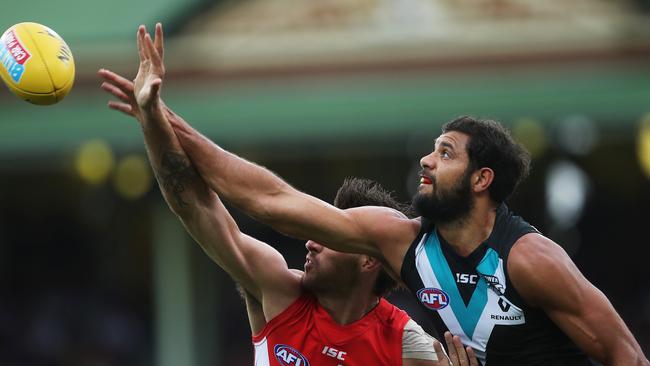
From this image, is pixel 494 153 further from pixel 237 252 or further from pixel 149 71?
pixel 149 71

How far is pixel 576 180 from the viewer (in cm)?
1989

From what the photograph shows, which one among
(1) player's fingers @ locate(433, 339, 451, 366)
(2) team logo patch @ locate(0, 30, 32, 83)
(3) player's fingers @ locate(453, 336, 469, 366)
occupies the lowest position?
(1) player's fingers @ locate(433, 339, 451, 366)

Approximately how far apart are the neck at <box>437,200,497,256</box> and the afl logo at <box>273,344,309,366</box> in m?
1.22

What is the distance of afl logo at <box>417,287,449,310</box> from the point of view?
6742 millimetres

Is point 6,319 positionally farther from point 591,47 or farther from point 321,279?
point 321,279

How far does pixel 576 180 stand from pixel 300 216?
13797 mm

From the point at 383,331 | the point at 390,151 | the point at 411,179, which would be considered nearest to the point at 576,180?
the point at 411,179

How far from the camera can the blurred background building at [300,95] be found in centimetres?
1548

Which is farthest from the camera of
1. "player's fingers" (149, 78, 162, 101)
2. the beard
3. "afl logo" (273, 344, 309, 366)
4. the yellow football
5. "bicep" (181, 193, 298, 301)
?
"afl logo" (273, 344, 309, 366)

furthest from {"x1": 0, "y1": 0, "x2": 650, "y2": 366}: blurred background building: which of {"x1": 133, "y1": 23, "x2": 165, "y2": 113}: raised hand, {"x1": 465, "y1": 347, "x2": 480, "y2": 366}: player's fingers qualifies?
{"x1": 133, "y1": 23, "x2": 165, "y2": 113}: raised hand

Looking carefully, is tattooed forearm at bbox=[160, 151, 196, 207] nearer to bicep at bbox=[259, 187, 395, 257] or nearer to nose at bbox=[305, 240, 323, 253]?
bicep at bbox=[259, 187, 395, 257]

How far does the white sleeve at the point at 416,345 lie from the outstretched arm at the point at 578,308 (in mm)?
1176

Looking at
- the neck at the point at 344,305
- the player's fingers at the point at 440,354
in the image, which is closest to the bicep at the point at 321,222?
the player's fingers at the point at 440,354

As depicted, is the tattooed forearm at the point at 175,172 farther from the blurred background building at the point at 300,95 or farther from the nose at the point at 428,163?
the blurred background building at the point at 300,95
